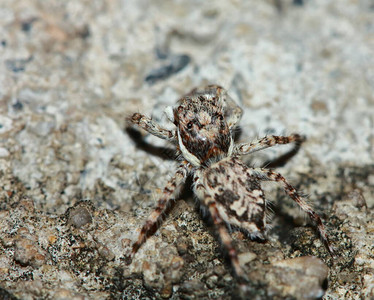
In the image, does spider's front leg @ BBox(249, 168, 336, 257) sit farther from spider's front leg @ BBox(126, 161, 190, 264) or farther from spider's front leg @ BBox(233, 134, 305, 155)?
spider's front leg @ BBox(126, 161, 190, 264)

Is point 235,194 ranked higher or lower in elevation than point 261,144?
lower

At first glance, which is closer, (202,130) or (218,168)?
(218,168)

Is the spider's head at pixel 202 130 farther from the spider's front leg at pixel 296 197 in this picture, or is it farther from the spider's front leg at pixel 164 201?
the spider's front leg at pixel 296 197

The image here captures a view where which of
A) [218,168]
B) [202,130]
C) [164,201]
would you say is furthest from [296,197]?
[164,201]

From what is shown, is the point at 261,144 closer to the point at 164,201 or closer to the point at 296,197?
the point at 296,197

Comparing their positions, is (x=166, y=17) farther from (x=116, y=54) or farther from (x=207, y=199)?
(x=207, y=199)

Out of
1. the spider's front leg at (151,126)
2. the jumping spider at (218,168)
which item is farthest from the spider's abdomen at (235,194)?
the spider's front leg at (151,126)

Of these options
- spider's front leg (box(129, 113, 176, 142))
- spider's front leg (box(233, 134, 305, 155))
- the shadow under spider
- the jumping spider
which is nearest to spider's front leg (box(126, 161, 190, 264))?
the jumping spider
